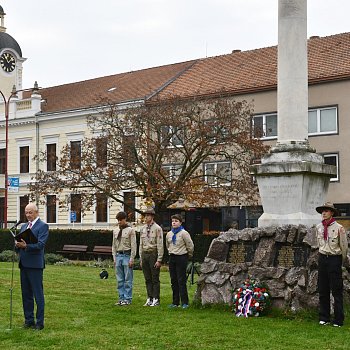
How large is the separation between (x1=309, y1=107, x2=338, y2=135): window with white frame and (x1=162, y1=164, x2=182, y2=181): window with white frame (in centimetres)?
849

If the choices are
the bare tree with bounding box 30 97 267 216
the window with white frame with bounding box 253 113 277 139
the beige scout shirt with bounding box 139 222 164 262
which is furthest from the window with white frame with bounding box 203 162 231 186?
the beige scout shirt with bounding box 139 222 164 262

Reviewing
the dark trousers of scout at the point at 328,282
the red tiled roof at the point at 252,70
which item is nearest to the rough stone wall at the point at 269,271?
the dark trousers of scout at the point at 328,282

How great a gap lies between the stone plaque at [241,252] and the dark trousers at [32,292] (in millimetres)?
4104

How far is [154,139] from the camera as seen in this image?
35.2 metres

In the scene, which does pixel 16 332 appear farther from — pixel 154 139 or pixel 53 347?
pixel 154 139

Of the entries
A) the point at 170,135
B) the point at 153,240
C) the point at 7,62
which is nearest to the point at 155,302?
the point at 153,240

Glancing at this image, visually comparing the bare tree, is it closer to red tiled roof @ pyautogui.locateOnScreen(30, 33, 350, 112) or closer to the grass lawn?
red tiled roof @ pyautogui.locateOnScreen(30, 33, 350, 112)

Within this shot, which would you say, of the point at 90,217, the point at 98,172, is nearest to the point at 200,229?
the point at 90,217

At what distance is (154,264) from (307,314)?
3.45 m

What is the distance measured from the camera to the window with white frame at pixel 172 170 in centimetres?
3412

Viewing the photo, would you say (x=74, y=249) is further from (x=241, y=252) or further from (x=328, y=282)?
(x=328, y=282)

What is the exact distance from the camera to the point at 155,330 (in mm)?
12203

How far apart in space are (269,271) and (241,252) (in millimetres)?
808

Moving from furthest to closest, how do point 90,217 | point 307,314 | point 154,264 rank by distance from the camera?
1. point 90,217
2. point 154,264
3. point 307,314
